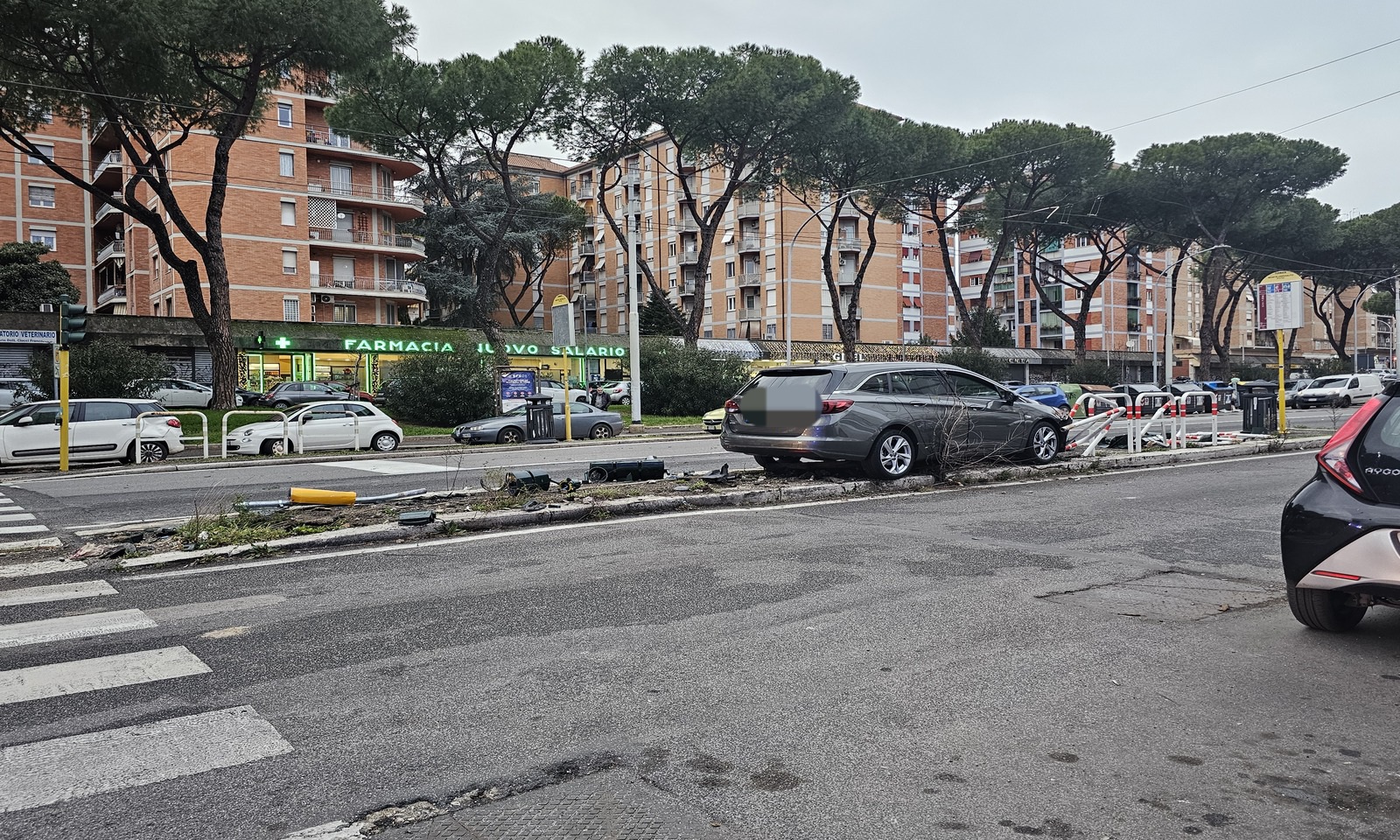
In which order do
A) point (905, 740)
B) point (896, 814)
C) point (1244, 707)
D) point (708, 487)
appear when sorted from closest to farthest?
point (896, 814) < point (905, 740) < point (1244, 707) < point (708, 487)

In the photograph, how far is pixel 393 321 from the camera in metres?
57.6

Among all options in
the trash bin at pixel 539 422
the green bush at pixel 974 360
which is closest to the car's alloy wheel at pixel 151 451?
the trash bin at pixel 539 422

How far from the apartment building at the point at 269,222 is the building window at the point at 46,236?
2.5 inches

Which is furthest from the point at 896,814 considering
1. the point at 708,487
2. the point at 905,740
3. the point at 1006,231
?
the point at 1006,231

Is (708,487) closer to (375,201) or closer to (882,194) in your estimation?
(882,194)

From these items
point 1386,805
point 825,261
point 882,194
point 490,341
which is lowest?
point 1386,805

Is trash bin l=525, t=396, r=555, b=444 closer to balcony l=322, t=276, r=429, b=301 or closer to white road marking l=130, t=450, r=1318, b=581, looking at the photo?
white road marking l=130, t=450, r=1318, b=581

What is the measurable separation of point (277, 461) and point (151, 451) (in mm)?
3055

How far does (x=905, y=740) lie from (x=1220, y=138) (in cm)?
5707

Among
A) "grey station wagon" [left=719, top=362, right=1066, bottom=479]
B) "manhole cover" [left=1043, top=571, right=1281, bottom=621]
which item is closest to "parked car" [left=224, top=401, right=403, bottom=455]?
"grey station wagon" [left=719, top=362, right=1066, bottom=479]

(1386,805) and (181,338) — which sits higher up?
(181,338)

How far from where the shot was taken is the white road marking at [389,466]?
14992 mm

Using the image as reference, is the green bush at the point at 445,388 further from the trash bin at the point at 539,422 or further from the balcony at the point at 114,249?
the balcony at the point at 114,249

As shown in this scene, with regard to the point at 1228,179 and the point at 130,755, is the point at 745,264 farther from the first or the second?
the point at 130,755
